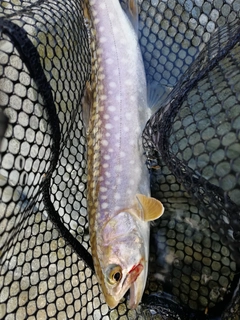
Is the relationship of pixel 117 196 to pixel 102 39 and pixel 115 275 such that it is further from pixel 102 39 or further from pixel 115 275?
pixel 102 39

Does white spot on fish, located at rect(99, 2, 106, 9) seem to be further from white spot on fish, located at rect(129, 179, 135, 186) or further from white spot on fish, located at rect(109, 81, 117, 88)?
white spot on fish, located at rect(129, 179, 135, 186)

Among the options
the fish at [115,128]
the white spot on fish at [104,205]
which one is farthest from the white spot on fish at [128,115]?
the white spot on fish at [104,205]

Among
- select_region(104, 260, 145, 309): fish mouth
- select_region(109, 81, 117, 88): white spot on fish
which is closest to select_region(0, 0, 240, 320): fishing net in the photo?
select_region(109, 81, 117, 88): white spot on fish

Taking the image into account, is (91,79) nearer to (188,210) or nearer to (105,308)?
(188,210)

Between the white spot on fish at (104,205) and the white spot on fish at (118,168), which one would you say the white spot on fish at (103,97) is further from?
the white spot on fish at (104,205)

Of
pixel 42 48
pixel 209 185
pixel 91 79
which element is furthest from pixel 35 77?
pixel 209 185

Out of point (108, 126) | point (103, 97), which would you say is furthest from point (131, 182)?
point (103, 97)
